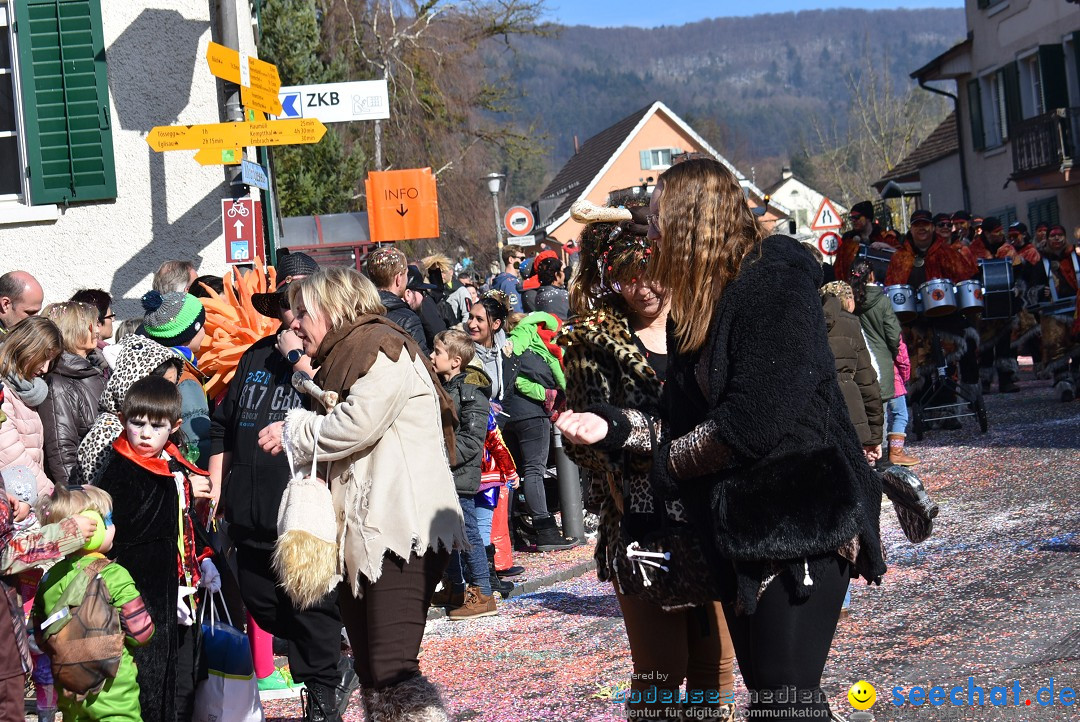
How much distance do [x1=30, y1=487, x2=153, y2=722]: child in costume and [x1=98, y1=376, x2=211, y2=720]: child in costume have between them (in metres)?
0.11

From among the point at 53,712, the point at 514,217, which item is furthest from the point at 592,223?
the point at 514,217

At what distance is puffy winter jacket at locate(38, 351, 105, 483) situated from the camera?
668cm

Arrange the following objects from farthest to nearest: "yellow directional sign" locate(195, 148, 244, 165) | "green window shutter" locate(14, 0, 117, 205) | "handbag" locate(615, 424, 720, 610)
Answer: "green window shutter" locate(14, 0, 117, 205) < "yellow directional sign" locate(195, 148, 244, 165) < "handbag" locate(615, 424, 720, 610)

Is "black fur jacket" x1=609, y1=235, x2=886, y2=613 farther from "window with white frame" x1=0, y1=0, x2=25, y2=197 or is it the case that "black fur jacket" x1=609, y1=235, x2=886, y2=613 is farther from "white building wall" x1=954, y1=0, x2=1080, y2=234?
"white building wall" x1=954, y1=0, x2=1080, y2=234

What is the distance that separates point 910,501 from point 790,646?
72 centimetres

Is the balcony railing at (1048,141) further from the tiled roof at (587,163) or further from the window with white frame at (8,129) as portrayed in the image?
the tiled roof at (587,163)

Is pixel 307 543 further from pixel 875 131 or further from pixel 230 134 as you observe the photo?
pixel 875 131

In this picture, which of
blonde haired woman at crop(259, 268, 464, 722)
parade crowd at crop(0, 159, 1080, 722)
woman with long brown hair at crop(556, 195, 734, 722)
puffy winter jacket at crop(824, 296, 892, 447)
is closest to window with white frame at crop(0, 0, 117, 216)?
parade crowd at crop(0, 159, 1080, 722)

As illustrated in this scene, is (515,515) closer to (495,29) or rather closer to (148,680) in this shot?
(148,680)

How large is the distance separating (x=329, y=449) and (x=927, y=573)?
15.3ft

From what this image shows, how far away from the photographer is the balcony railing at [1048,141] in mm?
26406

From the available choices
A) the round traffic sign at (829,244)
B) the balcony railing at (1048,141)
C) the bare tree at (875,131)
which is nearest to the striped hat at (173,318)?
the round traffic sign at (829,244)

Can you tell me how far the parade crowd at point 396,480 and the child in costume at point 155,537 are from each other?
1 cm

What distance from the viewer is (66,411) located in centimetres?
674
